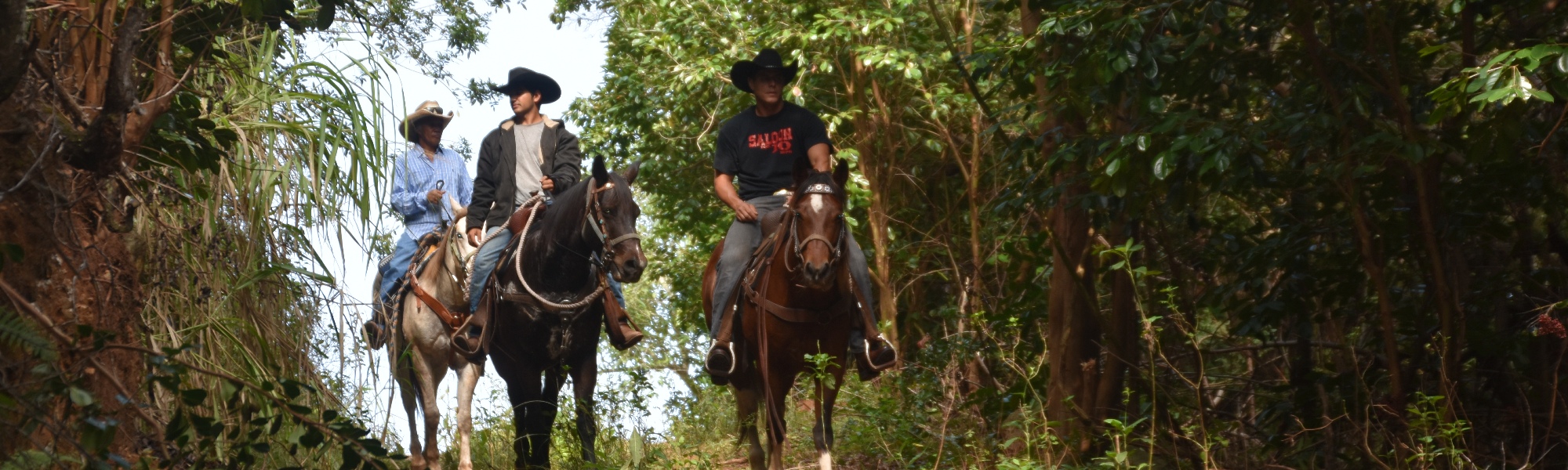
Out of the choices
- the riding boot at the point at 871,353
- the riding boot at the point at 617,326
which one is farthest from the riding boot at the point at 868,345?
the riding boot at the point at 617,326

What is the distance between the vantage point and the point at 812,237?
22.5 feet

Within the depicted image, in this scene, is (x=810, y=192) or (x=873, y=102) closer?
(x=810, y=192)

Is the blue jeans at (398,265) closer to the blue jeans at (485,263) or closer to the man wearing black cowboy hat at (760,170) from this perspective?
the blue jeans at (485,263)

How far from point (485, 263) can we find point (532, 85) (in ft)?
4.83

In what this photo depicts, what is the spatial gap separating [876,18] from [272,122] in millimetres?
8279

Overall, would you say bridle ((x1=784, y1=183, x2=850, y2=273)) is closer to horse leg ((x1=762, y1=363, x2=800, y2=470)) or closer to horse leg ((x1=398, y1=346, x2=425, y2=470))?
horse leg ((x1=762, y1=363, x2=800, y2=470))

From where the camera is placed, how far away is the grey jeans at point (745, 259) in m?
7.54

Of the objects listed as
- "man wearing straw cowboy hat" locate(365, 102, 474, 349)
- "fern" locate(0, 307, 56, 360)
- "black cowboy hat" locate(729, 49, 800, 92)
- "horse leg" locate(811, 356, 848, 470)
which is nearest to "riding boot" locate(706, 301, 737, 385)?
"horse leg" locate(811, 356, 848, 470)

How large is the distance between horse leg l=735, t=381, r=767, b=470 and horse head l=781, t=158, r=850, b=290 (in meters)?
0.88

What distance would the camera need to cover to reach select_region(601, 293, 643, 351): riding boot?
844 cm

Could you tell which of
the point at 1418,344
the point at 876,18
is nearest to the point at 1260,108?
the point at 1418,344

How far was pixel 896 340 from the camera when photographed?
13000 mm

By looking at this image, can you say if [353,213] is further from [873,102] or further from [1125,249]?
[873,102]

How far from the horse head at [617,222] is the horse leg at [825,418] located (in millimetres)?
1163
